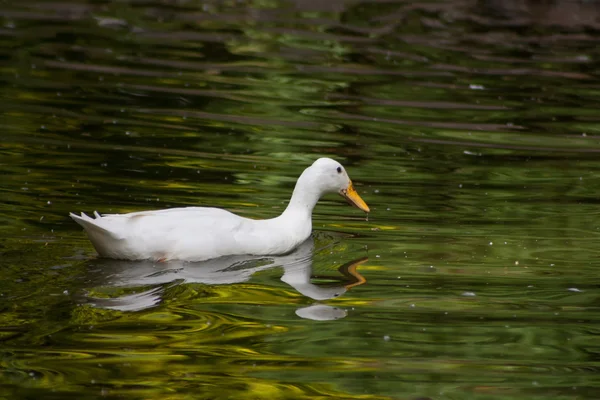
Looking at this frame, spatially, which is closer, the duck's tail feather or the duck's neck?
the duck's tail feather

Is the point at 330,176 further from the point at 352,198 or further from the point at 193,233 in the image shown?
the point at 193,233

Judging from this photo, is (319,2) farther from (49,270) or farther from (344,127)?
(49,270)

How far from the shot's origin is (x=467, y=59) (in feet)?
49.7

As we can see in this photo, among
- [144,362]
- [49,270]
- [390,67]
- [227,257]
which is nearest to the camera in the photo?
[144,362]

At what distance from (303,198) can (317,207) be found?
1159 millimetres

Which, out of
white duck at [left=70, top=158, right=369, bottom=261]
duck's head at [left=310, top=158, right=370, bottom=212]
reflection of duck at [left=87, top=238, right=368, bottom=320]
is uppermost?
duck's head at [left=310, top=158, right=370, bottom=212]

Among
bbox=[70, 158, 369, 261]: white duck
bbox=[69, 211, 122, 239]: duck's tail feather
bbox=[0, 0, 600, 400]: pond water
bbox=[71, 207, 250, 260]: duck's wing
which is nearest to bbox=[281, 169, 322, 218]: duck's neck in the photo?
bbox=[70, 158, 369, 261]: white duck

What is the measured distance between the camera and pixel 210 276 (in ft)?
22.1

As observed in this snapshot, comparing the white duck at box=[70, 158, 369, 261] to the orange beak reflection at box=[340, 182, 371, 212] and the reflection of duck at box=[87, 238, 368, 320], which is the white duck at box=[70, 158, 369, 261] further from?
the orange beak reflection at box=[340, 182, 371, 212]

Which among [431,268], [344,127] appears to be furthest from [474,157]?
[431,268]

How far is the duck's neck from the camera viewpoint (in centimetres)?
754

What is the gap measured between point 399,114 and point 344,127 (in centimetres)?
93

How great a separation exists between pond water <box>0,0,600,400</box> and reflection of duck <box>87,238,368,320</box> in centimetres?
2

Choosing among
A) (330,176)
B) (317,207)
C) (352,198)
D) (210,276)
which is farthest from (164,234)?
(317,207)
